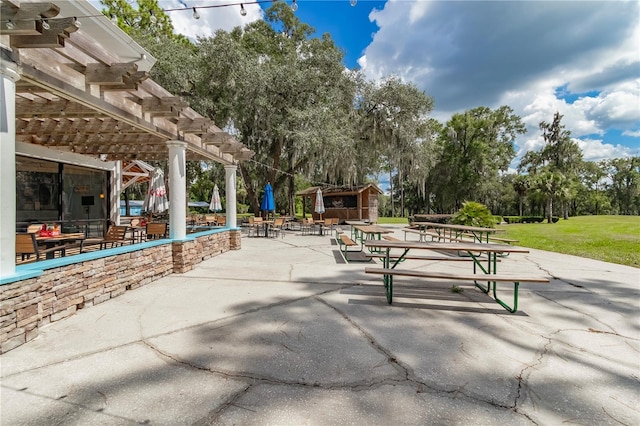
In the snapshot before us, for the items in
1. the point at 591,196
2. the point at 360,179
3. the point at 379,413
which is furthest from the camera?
the point at 591,196

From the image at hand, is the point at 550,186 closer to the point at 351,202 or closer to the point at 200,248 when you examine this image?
the point at 351,202

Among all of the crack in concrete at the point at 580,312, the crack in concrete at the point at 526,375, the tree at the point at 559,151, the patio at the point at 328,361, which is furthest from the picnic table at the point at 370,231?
the tree at the point at 559,151

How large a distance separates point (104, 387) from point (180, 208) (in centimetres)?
Answer: 432

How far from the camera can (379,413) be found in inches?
74.8

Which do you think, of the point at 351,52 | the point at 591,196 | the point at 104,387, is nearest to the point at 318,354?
the point at 104,387

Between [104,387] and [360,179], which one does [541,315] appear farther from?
[360,179]

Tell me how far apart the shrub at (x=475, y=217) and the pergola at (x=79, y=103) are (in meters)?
9.91

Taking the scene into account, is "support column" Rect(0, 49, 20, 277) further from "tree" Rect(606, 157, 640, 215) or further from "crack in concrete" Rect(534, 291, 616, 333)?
"tree" Rect(606, 157, 640, 215)

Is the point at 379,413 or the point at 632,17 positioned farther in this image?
the point at 632,17

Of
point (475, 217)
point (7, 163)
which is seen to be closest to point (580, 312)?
point (7, 163)

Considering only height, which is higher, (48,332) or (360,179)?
(360,179)

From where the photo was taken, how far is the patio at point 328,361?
1.92 meters

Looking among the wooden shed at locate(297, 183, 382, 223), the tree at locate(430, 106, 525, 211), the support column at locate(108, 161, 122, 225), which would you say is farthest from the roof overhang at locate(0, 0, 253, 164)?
the tree at locate(430, 106, 525, 211)

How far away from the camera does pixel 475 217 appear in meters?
12.9
